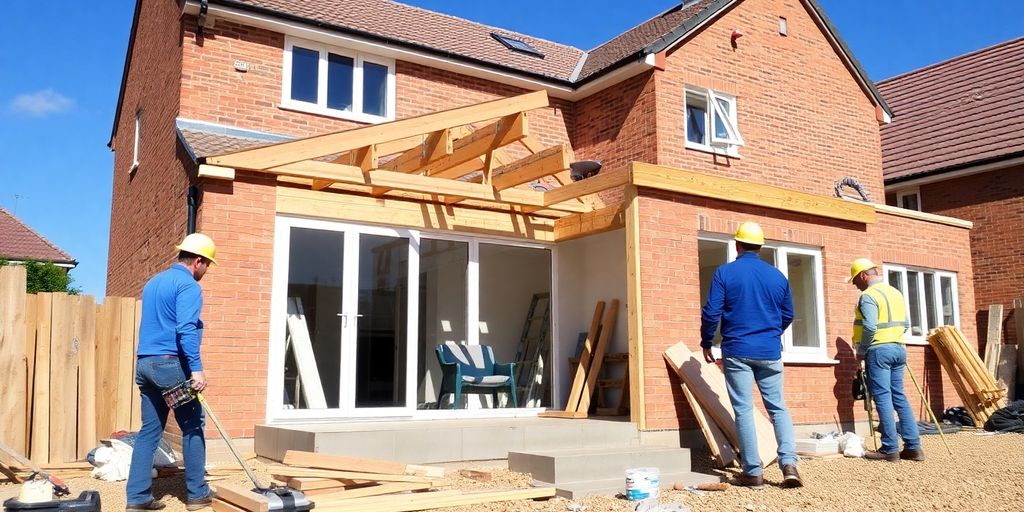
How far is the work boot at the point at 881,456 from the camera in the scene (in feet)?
28.5

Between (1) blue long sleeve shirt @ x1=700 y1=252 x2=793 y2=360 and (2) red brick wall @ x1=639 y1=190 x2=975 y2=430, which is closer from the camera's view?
(1) blue long sleeve shirt @ x1=700 y1=252 x2=793 y2=360

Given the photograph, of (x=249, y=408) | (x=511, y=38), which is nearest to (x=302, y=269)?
(x=249, y=408)

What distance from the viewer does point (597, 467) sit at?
6.93 metres

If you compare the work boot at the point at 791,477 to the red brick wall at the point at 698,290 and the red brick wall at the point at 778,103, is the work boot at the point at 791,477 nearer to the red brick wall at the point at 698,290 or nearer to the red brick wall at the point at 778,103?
the red brick wall at the point at 698,290

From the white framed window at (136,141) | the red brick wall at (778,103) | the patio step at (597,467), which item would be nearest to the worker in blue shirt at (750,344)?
the patio step at (597,467)

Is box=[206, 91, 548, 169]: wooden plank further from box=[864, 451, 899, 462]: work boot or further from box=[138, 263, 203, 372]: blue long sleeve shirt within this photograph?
box=[864, 451, 899, 462]: work boot

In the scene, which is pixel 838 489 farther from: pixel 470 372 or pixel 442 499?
pixel 470 372

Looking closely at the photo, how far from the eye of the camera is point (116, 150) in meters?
16.8

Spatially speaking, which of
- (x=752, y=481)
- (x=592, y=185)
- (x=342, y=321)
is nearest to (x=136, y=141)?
(x=342, y=321)

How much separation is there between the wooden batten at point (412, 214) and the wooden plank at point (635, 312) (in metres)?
1.76

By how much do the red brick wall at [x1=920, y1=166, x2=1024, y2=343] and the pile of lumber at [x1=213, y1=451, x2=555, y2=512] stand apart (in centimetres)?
1318

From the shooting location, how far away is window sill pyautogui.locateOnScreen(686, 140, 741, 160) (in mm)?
12922

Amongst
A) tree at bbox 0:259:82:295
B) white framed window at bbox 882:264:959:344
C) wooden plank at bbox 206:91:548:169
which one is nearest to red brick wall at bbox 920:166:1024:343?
white framed window at bbox 882:264:959:344

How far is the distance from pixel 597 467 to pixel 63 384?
5429 mm
